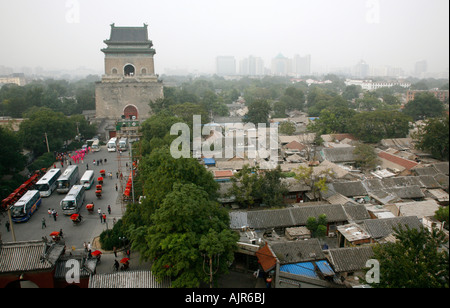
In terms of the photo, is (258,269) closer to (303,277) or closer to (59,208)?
(303,277)

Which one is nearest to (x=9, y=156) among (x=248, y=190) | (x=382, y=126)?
(x=248, y=190)

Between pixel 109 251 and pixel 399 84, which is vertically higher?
pixel 399 84

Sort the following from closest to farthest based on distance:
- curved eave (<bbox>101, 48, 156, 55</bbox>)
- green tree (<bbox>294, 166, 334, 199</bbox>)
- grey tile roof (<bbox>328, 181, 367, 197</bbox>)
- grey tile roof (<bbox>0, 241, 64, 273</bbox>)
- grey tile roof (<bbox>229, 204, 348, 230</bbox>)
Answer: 1. grey tile roof (<bbox>0, 241, 64, 273</bbox>)
2. grey tile roof (<bbox>229, 204, 348, 230</bbox>)
3. green tree (<bbox>294, 166, 334, 199</bbox>)
4. grey tile roof (<bbox>328, 181, 367, 197</bbox>)
5. curved eave (<bbox>101, 48, 156, 55</bbox>)

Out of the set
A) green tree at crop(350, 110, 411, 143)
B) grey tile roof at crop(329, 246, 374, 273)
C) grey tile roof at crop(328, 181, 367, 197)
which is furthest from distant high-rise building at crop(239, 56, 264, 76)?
grey tile roof at crop(329, 246, 374, 273)

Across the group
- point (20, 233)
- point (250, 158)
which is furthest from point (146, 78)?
point (20, 233)

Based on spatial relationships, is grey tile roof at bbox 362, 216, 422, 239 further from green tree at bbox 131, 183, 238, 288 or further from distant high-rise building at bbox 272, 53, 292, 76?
distant high-rise building at bbox 272, 53, 292, 76

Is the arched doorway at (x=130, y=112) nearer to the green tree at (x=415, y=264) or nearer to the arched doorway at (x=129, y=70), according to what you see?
the arched doorway at (x=129, y=70)
